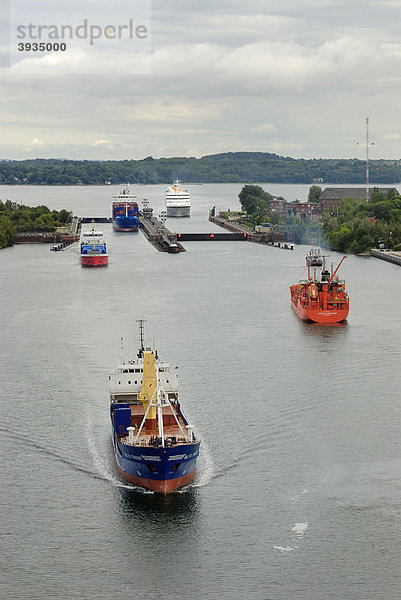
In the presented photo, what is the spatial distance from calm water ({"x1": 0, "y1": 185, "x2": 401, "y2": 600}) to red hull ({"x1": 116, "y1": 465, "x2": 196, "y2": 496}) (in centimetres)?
18

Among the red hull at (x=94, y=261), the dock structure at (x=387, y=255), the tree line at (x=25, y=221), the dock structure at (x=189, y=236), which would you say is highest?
the tree line at (x=25, y=221)

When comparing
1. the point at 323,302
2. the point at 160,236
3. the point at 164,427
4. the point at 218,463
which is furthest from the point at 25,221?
the point at 218,463

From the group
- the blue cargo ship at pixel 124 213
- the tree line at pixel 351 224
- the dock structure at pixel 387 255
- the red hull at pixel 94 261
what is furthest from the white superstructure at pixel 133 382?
the blue cargo ship at pixel 124 213

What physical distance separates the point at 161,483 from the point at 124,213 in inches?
3412

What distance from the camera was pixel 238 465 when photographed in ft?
74.8

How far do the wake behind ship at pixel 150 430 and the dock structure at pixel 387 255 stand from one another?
41.9m

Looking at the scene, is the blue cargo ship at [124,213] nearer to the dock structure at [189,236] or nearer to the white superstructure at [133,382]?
the dock structure at [189,236]

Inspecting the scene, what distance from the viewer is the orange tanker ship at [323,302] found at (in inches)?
1647

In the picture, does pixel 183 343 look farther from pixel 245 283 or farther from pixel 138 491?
pixel 245 283

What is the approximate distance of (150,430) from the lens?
23.3 m

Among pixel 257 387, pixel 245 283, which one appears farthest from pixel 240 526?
pixel 245 283

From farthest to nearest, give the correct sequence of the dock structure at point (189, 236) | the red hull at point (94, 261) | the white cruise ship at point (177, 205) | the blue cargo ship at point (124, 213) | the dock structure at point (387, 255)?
1. the white cruise ship at point (177, 205)
2. the blue cargo ship at point (124, 213)
3. the dock structure at point (189, 236)
4. the dock structure at point (387, 255)
5. the red hull at point (94, 261)

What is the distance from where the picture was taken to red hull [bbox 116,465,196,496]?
21266mm

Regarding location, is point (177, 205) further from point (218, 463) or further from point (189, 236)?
point (218, 463)
